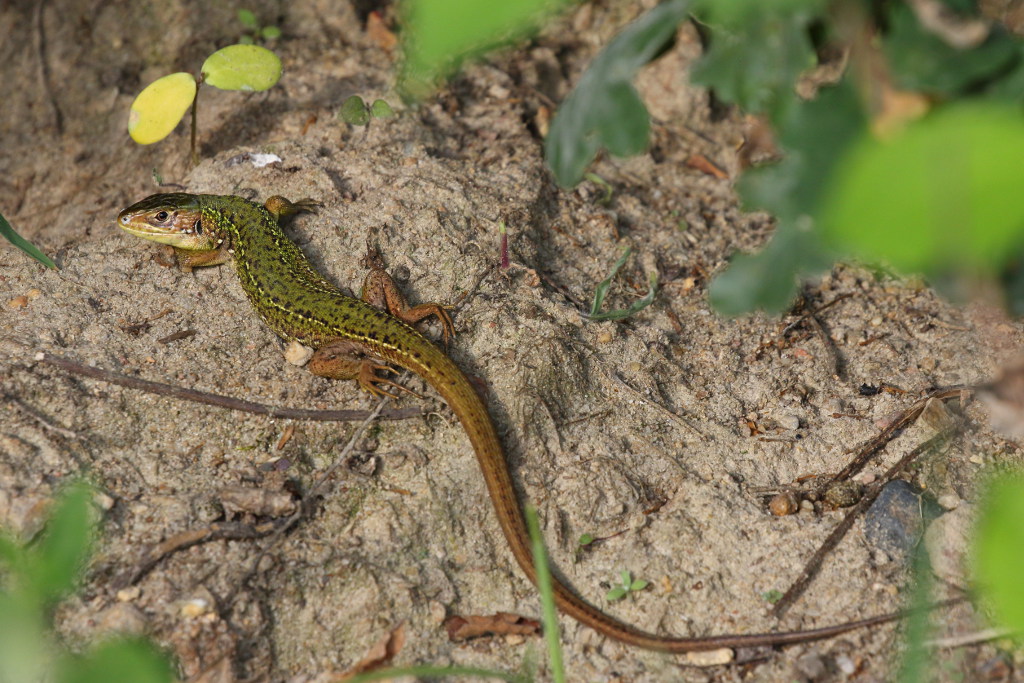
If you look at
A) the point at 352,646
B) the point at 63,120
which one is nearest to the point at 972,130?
the point at 352,646

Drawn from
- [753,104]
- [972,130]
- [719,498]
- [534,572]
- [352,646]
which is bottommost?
[352,646]

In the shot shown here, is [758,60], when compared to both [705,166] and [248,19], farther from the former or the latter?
[248,19]

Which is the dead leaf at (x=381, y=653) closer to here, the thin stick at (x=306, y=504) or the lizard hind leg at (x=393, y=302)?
the thin stick at (x=306, y=504)

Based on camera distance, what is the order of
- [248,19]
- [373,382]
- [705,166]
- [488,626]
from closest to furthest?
[488,626] < [373,382] < [705,166] < [248,19]

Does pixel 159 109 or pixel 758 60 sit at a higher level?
pixel 758 60

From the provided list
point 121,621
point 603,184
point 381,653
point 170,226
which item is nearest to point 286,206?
point 170,226

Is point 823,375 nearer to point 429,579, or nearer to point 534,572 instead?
point 534,572

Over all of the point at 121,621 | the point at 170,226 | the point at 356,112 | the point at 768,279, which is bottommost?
the point at 121,621

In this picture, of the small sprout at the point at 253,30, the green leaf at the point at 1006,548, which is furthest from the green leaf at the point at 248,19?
the green leaf at the point at 1006,548
